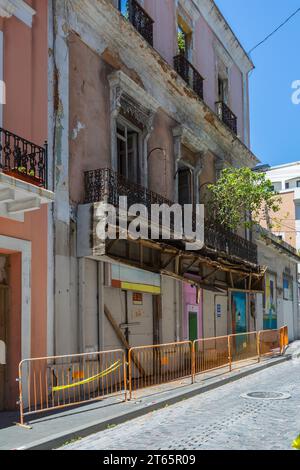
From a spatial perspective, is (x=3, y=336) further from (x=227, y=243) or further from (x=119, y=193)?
(x=227, y=243)

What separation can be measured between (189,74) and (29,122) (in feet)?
29.6

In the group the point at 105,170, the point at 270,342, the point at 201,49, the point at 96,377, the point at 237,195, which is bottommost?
the point at 270,342

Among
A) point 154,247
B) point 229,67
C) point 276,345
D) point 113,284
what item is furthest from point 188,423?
point 229,67

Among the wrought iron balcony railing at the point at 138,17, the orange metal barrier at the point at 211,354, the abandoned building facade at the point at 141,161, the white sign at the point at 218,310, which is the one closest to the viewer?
the abandoned building facade at the point at 141,161

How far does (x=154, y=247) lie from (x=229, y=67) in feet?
38.5

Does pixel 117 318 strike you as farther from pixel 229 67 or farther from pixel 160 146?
pixel 229 67

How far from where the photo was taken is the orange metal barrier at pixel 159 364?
1101cm

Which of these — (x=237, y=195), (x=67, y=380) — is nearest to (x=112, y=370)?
(x=67, y=380)

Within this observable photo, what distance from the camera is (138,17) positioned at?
14.3m

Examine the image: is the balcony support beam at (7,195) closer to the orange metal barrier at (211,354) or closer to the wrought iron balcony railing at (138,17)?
the orange metal barrier at (211,354)

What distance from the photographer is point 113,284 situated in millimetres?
12086

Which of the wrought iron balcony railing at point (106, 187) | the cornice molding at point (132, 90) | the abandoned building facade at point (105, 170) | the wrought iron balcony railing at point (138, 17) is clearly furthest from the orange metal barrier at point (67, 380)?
the wrought iron balcony railing at point (138, 17)

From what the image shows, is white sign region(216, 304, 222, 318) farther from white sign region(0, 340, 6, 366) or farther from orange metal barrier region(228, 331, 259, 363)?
white sign region(0, 340, 6, 366)

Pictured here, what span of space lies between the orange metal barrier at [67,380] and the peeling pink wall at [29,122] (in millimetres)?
266
